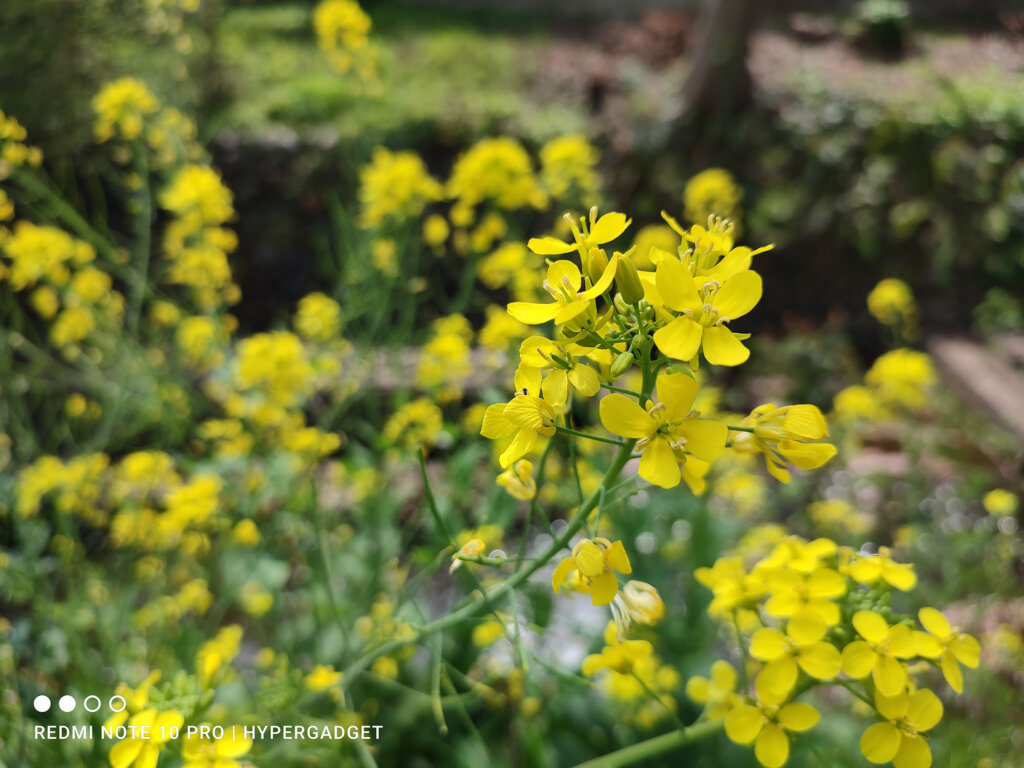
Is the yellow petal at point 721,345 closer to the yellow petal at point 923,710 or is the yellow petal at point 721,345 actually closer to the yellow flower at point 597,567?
the yellow flower at point 597,567

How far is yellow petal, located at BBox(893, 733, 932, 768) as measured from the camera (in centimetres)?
72

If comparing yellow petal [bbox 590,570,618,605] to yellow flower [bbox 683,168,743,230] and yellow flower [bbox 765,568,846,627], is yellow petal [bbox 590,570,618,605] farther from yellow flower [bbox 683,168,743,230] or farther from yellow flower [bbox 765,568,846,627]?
yellow flower [bbox 683,168,743,230]

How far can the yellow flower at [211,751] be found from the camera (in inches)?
30.3

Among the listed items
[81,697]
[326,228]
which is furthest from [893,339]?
[81,697]

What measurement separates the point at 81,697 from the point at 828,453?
4.98 ft

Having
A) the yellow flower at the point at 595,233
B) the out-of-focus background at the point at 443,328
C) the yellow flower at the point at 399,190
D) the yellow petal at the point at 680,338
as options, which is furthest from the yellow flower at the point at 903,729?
A: the yellow flower at the point at 399,190

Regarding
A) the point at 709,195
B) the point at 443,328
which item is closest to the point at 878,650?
the point at 443,328

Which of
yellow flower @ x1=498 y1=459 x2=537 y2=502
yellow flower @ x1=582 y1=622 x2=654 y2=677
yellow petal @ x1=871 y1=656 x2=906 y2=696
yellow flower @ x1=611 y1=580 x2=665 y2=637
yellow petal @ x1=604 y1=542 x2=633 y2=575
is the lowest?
yellow flower @ x1=582 y1=622 x2=654 y2=677

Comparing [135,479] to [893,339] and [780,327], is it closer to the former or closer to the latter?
[780,327]

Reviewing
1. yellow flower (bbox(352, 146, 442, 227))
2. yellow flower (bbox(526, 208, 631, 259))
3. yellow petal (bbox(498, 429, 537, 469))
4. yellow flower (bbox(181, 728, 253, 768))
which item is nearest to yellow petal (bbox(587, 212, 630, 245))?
yellow flower (bbox(526, 208, 631, 259))

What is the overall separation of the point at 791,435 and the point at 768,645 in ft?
0.89

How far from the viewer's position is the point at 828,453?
0.66 metres

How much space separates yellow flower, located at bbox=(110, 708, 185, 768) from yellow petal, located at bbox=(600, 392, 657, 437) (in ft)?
2.09

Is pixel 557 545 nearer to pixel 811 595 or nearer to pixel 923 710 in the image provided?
pixel 811 595
